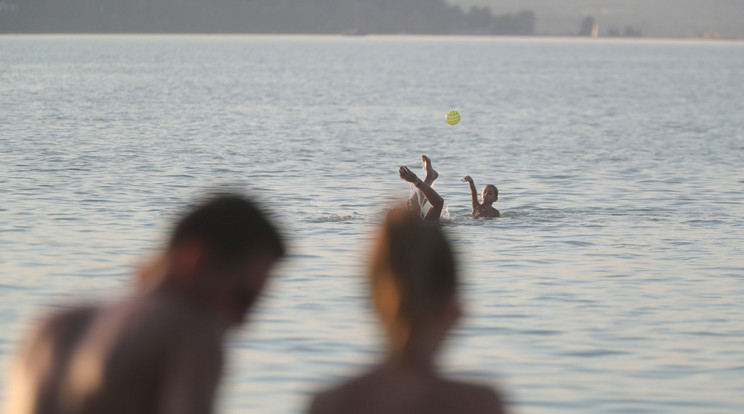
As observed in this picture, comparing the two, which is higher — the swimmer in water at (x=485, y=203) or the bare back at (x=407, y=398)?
the bare back at (x=407, y=398)

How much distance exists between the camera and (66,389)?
11.3 ft

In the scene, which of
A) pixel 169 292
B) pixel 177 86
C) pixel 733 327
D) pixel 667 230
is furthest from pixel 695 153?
pixel 177 86

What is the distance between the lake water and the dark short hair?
62 cm

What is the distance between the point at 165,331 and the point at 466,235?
48.0 feet

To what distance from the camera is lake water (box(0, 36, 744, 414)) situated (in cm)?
1013

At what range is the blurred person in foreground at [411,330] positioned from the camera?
3.09m

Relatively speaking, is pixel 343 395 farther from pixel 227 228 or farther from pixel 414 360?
pixel 227 228

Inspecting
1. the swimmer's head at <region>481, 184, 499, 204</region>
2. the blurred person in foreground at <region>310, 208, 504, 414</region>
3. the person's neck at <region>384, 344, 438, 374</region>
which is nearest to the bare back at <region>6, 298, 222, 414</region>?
the blurred person in foreground at <region>310, 208, 504, 414</region>

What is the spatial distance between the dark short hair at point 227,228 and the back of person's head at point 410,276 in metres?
0.49

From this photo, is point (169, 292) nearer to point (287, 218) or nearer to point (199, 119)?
point (287, 218)

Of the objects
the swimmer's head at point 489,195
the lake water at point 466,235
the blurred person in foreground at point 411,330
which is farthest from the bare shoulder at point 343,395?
the swimmer's head at point 489,195

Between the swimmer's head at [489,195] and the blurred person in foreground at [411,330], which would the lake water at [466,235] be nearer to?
the blurred person in foreground at [411,330]

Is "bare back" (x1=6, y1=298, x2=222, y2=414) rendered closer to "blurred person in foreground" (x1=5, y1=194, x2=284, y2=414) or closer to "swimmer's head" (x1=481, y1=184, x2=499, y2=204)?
"blurred person in foreground" (x1=5, y1=194, x2=284, y2=414)

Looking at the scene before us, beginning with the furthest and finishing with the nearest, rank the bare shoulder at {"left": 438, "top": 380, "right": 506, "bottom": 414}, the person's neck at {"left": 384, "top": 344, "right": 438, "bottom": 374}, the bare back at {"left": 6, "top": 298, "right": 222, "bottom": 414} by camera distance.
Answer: the bare back at {"left": 6, "top": 298, "right": 222, "bottom": 414}, the person's neck at {"left": 384, "top": 344, "right": 438, "bottom": 374}, the bare shoulder at {"left": 438, "top": 380, "right": 506, "bottom": 414}
